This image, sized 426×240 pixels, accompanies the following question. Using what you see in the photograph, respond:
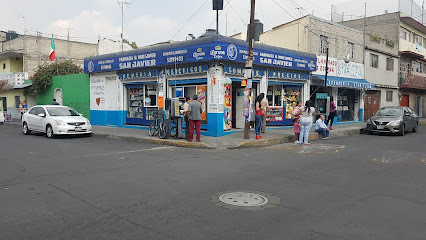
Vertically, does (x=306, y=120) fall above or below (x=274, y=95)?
below

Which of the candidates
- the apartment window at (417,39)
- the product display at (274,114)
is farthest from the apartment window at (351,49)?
the apartment window at (417,39)

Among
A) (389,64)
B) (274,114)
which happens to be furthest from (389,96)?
(274,114)

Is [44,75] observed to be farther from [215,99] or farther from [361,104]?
[361,104]

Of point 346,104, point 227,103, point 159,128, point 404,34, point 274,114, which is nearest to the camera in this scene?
point 159,128

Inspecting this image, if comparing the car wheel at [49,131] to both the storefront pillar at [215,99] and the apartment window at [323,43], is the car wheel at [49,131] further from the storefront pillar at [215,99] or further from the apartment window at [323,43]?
the apartment window at [323,43]

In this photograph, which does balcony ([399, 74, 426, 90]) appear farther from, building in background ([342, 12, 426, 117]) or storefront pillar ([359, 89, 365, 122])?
storefront pillar ([359, 89, 365, 122])

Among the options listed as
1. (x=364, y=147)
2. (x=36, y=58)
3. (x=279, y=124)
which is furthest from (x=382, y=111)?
(x=36, y=58)

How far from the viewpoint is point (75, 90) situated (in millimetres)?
21594

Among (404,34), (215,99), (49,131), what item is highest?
(404,34)

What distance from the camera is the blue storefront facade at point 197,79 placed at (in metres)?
13.8

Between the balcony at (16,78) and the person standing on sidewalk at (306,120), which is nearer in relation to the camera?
the person standing on sidewalk at (306,120)

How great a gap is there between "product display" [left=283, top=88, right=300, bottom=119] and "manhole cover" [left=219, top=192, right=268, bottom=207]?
12816 millimetres

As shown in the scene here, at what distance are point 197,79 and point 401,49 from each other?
22.8 meters

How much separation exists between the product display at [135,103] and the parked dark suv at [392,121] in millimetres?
12154
